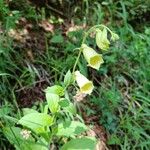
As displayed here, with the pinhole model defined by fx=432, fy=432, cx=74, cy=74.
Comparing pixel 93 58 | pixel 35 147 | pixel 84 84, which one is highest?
pixel 93 58

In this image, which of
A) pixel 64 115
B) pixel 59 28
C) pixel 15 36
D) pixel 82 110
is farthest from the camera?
pixel 59 28

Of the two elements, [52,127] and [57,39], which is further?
[57,39]

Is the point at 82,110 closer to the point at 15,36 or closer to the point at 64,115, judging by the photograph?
the point at 64,115

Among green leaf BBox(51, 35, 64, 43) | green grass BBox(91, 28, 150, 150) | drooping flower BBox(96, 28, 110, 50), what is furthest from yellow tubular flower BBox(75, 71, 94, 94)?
green leaf BBox(51, 35, 64, 43)

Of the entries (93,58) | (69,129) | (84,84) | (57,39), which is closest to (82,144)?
(69,129)

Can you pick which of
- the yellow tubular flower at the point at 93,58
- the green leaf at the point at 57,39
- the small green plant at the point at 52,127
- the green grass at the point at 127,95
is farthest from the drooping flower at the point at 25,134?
the green leaf at the point at 57,39

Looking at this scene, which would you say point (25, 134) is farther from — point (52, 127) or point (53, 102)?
point (53, 102)

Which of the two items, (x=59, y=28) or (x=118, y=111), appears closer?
(x=118, y=111)

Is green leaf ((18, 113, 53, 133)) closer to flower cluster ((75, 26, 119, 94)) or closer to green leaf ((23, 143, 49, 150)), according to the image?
green leaf ((23, 143, 49, 150))

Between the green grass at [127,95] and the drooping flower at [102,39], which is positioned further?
the green grass at [127,95]

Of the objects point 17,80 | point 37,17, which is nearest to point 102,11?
point 37,17

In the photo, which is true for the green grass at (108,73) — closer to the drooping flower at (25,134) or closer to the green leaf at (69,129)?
the drooping flower at (25,134)
